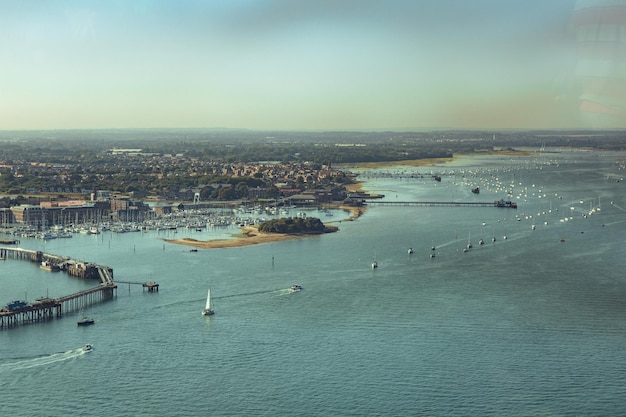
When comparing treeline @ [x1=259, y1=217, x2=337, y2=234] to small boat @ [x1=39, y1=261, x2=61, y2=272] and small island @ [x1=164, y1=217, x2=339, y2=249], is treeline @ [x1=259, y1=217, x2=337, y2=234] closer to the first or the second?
small island @ [x1=164, y1=217, x2=339, y2=249]

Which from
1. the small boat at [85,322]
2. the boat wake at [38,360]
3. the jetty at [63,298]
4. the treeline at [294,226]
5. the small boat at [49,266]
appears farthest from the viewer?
the treeline at [294,226]

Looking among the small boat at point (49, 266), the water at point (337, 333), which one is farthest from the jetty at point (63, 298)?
the water at point (337, 333)

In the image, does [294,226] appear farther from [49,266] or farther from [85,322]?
[85,322]

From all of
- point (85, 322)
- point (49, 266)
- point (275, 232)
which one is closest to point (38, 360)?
point (85, 322)

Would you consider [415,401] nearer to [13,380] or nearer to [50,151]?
[13,380]

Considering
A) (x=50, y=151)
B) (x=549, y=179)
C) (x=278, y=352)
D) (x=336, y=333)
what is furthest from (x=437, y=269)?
(x=50, y=151)

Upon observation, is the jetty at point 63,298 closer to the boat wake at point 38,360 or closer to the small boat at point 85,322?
the small boat at point 85,322
